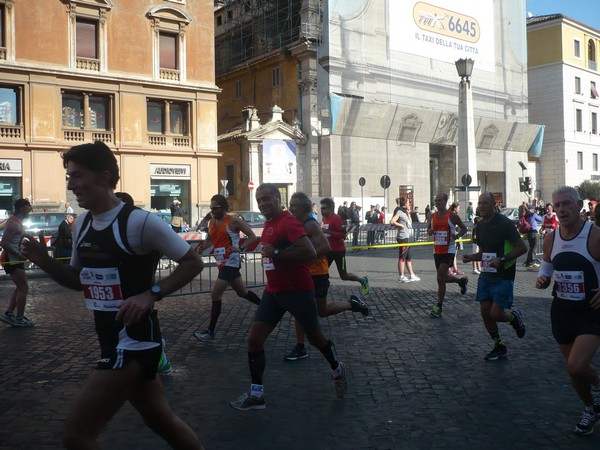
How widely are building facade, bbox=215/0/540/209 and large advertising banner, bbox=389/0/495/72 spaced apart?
0.22ft

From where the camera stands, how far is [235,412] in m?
5.56

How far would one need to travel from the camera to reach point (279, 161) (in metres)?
39.4

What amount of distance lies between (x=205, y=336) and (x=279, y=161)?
31115 mm

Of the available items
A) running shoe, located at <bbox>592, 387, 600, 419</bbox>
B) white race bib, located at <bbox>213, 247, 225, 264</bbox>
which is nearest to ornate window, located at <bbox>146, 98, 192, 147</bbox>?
white race bib, located at <bbox>213, 247, 225, 264</bbox>

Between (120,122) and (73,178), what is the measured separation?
31496 mm

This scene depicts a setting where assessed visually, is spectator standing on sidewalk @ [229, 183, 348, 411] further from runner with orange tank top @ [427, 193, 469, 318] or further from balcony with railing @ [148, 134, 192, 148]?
balcony with railing @ [148, 134, 192, 148]

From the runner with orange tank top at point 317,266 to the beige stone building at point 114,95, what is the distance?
2564 cm

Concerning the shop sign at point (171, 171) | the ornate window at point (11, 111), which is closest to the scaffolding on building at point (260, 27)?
the shop sign at point (171, 171)

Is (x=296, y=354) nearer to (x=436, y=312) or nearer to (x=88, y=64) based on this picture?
(x=436, y=312)

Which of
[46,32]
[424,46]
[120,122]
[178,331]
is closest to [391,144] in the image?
[424,46]

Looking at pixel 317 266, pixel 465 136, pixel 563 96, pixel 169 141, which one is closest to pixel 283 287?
pixel 317 266

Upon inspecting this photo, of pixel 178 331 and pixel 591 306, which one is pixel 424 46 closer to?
pixel 178 331

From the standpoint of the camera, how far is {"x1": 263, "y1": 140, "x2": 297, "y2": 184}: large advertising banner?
39.1 meters

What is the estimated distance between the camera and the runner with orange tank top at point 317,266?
702cm
